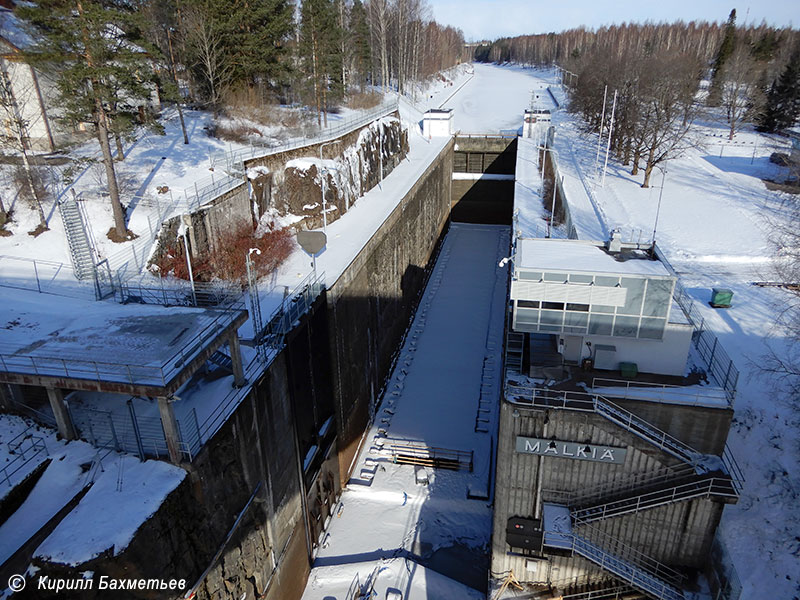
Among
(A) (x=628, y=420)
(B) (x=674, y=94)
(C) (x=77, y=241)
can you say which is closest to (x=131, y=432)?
(C) (x=77, y=241)

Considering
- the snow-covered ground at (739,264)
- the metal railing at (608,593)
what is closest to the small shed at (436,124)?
Answer: the snow-covered ground at (739,264)

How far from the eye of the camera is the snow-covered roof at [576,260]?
37.5 ft

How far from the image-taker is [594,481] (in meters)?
11.5

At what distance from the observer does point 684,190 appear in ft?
103

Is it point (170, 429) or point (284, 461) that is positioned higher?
point (170, 429)

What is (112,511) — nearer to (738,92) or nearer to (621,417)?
(621,417)

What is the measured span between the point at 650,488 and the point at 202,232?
13838 mm

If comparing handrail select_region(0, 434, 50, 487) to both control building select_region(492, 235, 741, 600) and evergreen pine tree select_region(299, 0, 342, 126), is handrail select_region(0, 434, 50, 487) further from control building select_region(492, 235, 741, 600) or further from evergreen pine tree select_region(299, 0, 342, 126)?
evergreen pine tree select_region(299, 0, 342, 126)

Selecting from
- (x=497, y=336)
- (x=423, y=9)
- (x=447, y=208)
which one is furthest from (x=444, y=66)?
(x=497, y=336)

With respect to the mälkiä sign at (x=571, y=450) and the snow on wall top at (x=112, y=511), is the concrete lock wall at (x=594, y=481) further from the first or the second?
the snow on wall top at (x=112, y=511)

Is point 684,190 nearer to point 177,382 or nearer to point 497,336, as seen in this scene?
point 497,336

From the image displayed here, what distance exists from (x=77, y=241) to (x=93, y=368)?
24.5 feet

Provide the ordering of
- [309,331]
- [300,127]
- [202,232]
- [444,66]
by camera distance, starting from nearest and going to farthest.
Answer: [309,331], [202,232], [300,127], [444,66]

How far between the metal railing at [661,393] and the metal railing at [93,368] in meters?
7.98
